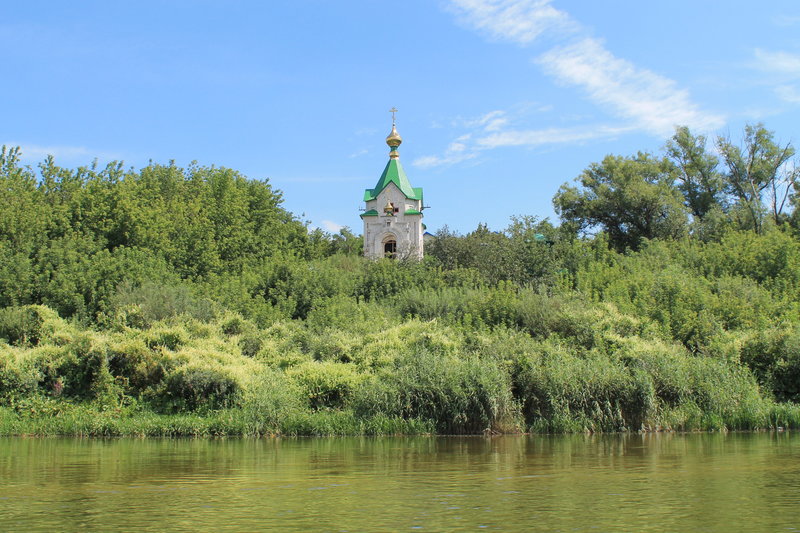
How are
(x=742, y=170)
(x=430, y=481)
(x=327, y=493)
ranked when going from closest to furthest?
(x=327, y=493), (x=430, y=481), (x=742, y=170)

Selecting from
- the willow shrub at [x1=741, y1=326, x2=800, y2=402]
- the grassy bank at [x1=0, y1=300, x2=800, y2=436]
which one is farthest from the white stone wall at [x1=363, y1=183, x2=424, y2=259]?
the willow shrub at [x1=741, y1=326, x2=800, y2=402]

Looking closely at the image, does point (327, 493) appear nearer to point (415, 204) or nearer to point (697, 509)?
point (697, 509)

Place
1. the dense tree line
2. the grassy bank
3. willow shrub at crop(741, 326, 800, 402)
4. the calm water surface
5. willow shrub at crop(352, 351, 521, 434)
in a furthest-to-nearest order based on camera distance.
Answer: the dense tree line → willow shrub at crop(741, 326, 800, 402) → the grassy bank → willow shrub at crop(352, 351, 521, 434) → the calm water surface

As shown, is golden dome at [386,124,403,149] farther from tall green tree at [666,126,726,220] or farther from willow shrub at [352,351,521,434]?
willow shrub at [352,351,521,434]

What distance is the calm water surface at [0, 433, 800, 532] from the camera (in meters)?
7.91

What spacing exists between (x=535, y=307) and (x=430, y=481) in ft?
57.8

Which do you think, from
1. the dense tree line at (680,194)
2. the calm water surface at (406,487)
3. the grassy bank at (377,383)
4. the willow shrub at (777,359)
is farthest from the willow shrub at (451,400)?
the dense tree line at (680,194)

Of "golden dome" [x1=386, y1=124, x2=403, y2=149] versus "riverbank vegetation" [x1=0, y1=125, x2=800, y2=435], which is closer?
"riverbank vegetation" [x1=0, y1=125, x2=800, y2=435]

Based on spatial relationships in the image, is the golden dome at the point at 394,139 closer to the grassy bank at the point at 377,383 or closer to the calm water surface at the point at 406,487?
the grassy bank at the point at 377,383

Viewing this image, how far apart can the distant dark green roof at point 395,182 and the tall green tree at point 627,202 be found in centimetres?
1051

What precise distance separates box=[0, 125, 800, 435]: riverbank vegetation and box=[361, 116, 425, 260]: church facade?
719 centimetres

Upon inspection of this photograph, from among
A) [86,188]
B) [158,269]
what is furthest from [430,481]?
[86,188]

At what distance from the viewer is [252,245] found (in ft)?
131

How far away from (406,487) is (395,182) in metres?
47.1
